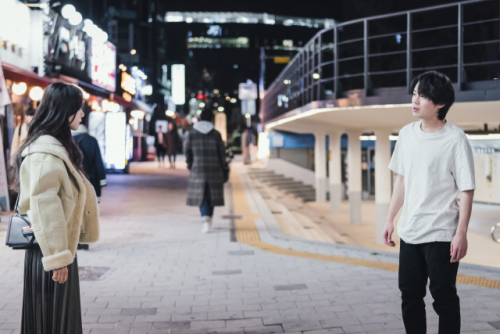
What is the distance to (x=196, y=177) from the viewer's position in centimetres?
779

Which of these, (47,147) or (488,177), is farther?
(488,177)

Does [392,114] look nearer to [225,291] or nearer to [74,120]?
[225,291]

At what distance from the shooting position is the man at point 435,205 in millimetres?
2658

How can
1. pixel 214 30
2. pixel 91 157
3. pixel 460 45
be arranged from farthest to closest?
pixel 214 30
pixel 460 45
pixel 91 157

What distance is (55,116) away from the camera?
8.21 feet

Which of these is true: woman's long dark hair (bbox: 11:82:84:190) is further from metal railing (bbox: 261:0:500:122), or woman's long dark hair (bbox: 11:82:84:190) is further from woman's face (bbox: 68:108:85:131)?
metal railing (bbox: 261:0:500:122)

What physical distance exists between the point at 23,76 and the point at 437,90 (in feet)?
31.7

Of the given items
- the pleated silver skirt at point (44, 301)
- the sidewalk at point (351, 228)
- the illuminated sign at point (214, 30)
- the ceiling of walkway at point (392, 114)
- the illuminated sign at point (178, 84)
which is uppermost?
the illuminated sign at point (214, 30)

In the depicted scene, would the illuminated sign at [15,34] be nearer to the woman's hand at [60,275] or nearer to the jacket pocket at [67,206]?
the jacket pocket at [67,206]

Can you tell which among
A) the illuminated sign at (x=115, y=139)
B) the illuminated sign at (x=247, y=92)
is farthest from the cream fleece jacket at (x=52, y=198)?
the illuminated sign at (x=247, y=92)

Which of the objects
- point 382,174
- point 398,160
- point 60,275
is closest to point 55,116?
point 60,275

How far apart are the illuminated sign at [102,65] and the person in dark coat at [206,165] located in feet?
28.9

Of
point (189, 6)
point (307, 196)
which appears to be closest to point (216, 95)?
point (189, 6)

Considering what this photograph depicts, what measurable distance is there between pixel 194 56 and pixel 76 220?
247ft
